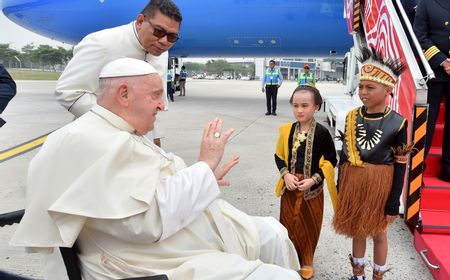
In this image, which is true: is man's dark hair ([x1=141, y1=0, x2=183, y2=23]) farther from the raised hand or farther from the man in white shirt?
the raised hand

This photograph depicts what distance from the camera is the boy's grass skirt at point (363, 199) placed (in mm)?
2004

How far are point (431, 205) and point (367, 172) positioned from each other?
120cm

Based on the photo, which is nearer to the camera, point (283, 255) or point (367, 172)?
point (283, 255)

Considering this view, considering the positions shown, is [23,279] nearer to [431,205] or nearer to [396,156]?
[396,156]

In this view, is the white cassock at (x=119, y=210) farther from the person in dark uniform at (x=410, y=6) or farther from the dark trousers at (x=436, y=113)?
the person in dark uniform at (x=410, y=6)

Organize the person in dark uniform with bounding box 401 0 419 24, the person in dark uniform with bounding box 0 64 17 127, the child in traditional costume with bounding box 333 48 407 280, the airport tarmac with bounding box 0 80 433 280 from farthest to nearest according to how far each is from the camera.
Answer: the person in dark uniform with bounding box 401 0 419 24, the airport tarmac with bounding box 0 80 433 280, the person in dark uniform with bounding box 0 64 17 127, the child in traditional costume with bounding box 333 48 407 280

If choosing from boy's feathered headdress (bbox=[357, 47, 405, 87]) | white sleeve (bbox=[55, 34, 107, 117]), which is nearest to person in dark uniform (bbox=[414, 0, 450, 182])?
boy's feathered headdress (bbox=[357, 47, 405, 87])

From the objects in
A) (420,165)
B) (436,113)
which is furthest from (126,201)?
(436,113)

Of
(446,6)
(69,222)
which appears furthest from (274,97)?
(69,222)

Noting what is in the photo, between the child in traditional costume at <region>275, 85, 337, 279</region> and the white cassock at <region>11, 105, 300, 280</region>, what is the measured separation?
0.93 metres

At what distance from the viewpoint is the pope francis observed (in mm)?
1230

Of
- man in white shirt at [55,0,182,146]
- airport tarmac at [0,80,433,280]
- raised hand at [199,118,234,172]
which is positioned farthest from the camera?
airport tarmac at [0,80,433,280]

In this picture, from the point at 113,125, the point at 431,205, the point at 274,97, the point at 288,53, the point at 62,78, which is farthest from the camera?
the point at 288,53

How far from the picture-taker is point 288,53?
1341 centimetres
